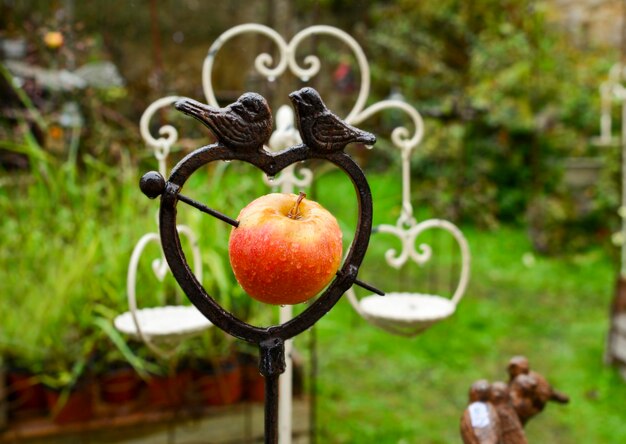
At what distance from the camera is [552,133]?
459cm

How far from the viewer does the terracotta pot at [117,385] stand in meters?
1.82

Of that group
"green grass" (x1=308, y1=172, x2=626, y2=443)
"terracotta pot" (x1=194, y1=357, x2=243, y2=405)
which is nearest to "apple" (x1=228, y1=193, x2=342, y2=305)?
"terracotta pot" (x1=194, y1=357, x2=243, y2=405)

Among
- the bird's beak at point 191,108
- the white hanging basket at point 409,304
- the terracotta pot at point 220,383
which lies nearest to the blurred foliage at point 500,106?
the terracotta pot at point 220,383

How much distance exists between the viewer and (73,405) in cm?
178

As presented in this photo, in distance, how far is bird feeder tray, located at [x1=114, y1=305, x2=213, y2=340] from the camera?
1.18 meters

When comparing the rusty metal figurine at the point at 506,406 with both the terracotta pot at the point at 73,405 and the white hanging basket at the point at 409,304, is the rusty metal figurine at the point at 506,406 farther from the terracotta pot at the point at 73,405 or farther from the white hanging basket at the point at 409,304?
the terracotta pot at the point at 73,405

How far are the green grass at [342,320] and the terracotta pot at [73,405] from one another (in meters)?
0.14

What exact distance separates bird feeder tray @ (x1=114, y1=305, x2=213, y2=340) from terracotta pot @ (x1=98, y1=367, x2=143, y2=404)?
54cm

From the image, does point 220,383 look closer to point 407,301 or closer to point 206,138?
point 407,301

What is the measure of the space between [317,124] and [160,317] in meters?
0.87

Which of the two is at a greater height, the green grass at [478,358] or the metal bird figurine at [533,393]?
the metal bird figurine at [533,393]

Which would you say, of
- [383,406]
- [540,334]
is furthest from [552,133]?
[383,406]

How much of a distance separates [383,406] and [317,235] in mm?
1922

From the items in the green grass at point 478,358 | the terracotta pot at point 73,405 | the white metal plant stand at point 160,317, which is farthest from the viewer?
the green grass at point 478,358
